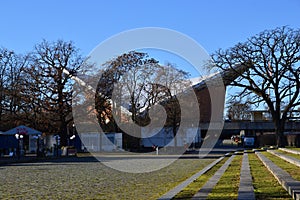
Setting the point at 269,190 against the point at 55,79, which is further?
the point at 55,79

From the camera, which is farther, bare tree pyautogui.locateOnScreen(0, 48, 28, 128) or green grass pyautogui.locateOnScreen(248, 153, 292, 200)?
bare tree pyautogui.locateOnScreen(0, 48, 28, 128)

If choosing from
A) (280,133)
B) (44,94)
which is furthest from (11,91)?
(280,133)

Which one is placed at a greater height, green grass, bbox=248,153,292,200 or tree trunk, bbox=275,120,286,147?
tree trunk, bbox=275,120,286,147

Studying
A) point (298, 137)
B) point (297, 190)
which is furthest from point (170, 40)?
point (298, 137)

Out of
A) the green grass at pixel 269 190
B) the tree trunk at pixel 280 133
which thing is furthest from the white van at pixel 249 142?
the green grass at pixel 269 190

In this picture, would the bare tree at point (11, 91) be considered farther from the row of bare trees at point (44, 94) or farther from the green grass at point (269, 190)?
the green grass at point (269, 190)

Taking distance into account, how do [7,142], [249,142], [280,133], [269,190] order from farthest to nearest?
[249,142] < [7,142] < [280,133] < [269,190]

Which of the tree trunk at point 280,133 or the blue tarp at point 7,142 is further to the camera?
the blue tarp at point 7,142

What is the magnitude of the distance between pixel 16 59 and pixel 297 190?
47.4 m

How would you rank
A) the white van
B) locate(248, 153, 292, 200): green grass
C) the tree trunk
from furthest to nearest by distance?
the white van, the tree trunk, locate(248, 153, 292, 200): green grass

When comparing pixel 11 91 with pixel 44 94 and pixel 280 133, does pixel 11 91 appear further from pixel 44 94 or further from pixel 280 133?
pixel 280 133

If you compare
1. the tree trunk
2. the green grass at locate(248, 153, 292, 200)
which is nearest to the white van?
the tree trunk

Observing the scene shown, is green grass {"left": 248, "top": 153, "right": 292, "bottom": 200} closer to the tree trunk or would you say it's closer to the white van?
the tree trunk

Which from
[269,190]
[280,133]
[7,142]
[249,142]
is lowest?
[269,190]
